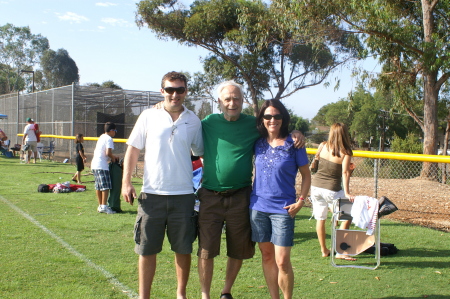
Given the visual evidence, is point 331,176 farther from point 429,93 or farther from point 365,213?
point 429,93

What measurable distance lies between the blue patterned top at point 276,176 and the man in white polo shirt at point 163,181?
1.90 feet

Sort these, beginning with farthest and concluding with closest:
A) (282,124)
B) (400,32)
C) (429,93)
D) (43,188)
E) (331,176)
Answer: (429,93), (400,32), (43,188), (331,176), (282,124)

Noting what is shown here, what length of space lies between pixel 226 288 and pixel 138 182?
9.16 meters

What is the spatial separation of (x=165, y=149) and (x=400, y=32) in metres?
13.2

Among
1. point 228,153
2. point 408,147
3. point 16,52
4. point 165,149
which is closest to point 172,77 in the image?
point 165,149

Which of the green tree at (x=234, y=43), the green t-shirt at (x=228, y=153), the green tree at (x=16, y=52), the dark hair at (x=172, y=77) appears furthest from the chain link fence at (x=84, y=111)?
the green tree at (x=16, y=52)

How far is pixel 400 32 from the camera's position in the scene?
14367mm

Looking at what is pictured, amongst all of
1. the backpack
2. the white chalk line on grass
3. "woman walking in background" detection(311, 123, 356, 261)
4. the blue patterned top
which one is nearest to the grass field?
the white chalk line on grass

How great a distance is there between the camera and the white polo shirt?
137 inches

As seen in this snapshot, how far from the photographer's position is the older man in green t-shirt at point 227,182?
350 cm

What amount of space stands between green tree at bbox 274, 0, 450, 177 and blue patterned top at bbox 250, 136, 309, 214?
12.0m

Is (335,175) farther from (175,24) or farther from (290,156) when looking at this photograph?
(175,24)

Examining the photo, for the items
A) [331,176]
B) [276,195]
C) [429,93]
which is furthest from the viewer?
[429,93]

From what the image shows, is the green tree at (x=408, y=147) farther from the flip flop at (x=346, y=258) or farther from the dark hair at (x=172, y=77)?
the dark hair at (x=172, y=77)
